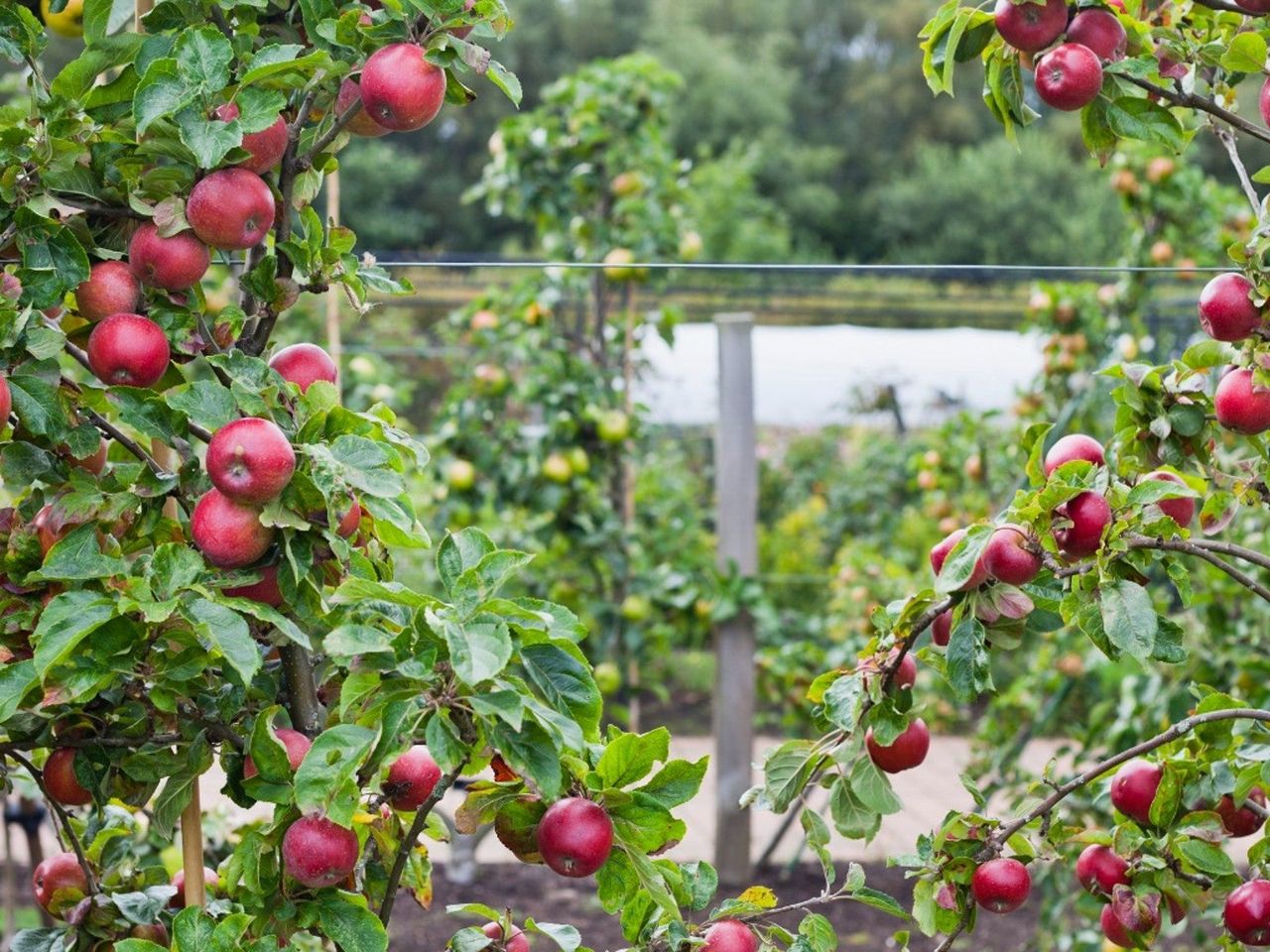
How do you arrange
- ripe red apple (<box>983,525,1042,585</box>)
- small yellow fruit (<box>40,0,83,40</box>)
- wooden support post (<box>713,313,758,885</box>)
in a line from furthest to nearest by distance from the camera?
wooden support post (<box>713,313,758,885</box>) < small yellow fruit (<box>40,0,83,40</box>) < ripe red apple (<box>983,525,1042,585</box>)

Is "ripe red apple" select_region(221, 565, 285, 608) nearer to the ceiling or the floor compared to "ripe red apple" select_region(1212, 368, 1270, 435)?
nearer to the floor

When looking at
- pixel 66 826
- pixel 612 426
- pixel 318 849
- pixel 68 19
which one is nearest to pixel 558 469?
pixel 612 426

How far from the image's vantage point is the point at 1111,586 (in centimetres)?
104

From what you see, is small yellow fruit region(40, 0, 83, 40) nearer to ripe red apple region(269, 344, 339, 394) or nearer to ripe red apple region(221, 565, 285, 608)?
ripe red apple region(269, 344, 339, 394)

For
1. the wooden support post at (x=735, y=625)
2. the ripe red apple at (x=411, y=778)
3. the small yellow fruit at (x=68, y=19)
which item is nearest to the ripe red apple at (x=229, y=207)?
the ripe red apple at (x=411, y=778)

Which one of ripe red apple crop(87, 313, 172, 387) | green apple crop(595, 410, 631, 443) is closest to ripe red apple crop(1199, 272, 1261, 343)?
ripe red apple crop(87, 313, 172, 387)

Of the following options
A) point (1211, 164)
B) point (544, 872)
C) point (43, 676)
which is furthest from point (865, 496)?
point (1211, 164)

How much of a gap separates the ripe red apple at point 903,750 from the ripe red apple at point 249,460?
21.5 inches

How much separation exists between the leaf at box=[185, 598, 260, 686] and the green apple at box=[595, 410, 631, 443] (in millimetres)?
2565

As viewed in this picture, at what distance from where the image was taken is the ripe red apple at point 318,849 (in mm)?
874

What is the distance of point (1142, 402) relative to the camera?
1.20 m

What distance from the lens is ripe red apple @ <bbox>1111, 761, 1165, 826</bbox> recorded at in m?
1.22

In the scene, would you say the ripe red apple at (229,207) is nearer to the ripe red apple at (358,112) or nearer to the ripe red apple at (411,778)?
the ripe red apple at (358,112)

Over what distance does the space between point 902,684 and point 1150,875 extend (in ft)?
0.82
